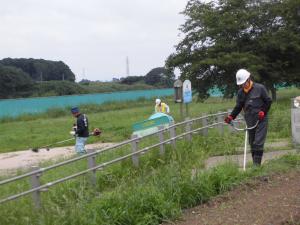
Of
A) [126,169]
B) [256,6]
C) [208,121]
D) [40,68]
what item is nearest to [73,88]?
[40,68]

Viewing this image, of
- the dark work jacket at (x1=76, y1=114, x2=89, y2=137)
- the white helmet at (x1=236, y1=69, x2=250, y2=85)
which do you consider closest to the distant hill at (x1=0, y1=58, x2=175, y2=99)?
the dark work jacket at (x1=76, y1=114, x2=89, y2=137)

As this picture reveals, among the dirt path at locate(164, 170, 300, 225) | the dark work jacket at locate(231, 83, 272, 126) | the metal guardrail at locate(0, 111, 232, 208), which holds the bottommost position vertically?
the dirt path at locate(164, 170, 300, 225)

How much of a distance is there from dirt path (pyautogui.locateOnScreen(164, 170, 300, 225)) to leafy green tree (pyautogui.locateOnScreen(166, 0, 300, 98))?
2482 centimetres

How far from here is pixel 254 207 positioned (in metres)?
6.79

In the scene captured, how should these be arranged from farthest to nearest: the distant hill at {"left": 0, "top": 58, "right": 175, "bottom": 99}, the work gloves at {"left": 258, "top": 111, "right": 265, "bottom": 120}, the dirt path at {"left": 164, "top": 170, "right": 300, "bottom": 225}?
the distant hill at {"left": 0, "top": 58, "right": 175, "bottom": 99}, the work gloves at {"left": 258, "top": 111, "right": 265, "bottom": 120}, the dirt path at {"left": 164, "top": 170, "right": 300, "bottom": 225}

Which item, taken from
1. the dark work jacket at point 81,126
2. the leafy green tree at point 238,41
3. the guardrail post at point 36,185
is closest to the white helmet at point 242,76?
the guardrail post at point 36,185

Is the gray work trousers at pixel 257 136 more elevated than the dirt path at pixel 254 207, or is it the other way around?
the gray work trousers at pixel 257 136

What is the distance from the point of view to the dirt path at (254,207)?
624 centimetres

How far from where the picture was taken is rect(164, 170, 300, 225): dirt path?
20.5 ft

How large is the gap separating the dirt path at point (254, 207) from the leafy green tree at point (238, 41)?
2482 centimetres

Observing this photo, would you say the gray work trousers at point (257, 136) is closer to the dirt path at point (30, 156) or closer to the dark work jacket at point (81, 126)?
the dark work jacket at point (81, 126)

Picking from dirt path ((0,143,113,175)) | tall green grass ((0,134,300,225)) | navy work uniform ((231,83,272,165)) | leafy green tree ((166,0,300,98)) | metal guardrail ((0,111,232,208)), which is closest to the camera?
tall green grass ((0,134,300,225))

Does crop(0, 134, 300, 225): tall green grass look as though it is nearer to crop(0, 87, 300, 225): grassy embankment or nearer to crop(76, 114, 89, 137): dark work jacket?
crop(0, 87, 300, 225): grassy embankment

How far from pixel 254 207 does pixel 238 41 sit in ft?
93.7
